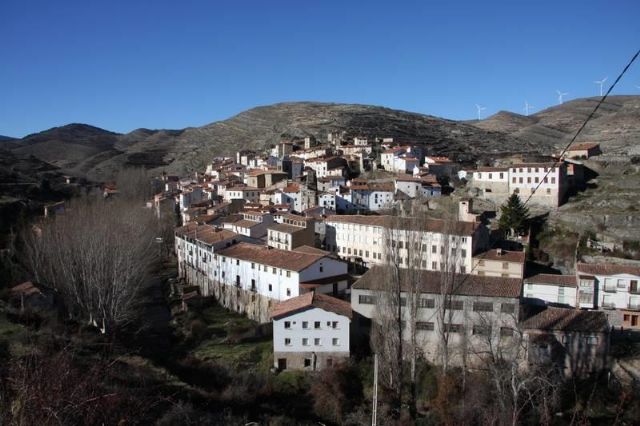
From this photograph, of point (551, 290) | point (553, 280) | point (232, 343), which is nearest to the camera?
point (232, 343)

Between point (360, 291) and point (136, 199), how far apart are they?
42.0 metres

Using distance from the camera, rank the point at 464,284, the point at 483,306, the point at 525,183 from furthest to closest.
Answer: the point at 525,183
the point at 464,284
the point at 483,306

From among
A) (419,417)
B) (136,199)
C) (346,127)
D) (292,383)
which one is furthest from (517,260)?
(346,127)

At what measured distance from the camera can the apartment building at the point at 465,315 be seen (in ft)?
57.6

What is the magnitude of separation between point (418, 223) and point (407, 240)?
0.87 m

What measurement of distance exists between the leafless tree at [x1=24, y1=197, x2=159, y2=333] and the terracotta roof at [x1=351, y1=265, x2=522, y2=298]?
11.5 meters

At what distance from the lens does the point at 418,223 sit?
62.2 feet

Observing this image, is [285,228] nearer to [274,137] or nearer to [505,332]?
[505,332]

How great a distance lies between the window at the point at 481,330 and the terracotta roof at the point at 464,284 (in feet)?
3.99

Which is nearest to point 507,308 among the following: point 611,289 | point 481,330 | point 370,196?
point 481,330

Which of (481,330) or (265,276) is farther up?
(265,276)

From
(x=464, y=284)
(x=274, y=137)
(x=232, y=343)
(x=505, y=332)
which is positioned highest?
(x=274, y=137)

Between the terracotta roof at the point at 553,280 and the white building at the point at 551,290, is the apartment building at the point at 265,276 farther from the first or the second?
the terracotta roof at the point at 553,280

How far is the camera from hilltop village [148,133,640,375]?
17656 millimetres
